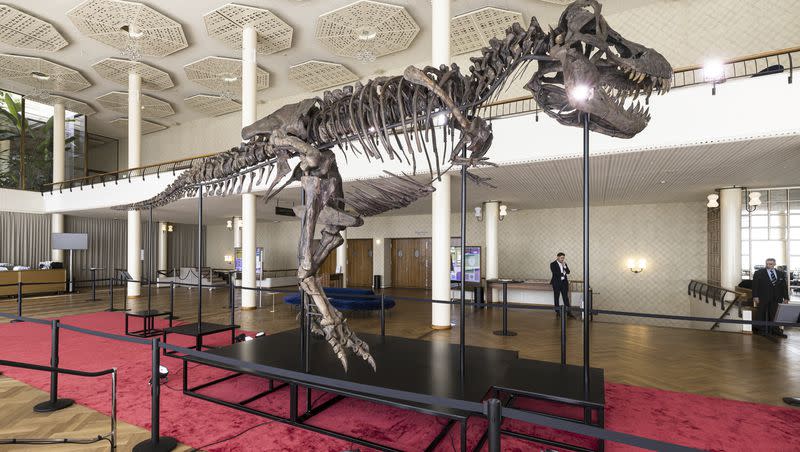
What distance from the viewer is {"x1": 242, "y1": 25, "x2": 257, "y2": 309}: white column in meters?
8.76

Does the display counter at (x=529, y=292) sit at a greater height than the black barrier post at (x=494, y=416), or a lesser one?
lesser

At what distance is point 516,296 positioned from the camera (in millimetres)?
10188

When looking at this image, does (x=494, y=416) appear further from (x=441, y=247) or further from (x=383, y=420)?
(x=441, y=247)

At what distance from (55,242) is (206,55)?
6890 millimetres

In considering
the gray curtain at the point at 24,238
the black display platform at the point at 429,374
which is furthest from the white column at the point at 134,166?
the black display platform at the point at 429,374

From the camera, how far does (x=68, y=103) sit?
43.4ft

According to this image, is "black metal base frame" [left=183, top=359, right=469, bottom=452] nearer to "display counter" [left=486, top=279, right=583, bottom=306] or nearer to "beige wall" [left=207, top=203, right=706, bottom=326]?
"display counter" [left=486, top=279, right=583, bottom=306]

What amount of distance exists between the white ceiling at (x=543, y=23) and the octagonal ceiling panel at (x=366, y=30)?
0.55ft

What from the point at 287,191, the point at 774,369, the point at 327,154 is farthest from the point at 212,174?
the point at 774,369

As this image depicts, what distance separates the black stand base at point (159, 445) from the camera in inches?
102

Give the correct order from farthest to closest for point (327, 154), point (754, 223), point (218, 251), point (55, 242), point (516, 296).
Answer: point (218, 251)
point (55, 242)
point (516, 296)
point (754, 223)
point (327, 154)

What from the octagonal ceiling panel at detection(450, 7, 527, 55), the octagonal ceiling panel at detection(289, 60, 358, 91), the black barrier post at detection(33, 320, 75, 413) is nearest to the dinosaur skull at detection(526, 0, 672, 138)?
the black barrier post at detection(33, 320, 75, 413)

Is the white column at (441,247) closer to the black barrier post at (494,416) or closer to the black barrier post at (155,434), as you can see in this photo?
the black barrier post at (155,434)

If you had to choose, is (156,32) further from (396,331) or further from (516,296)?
(516,296)
